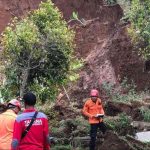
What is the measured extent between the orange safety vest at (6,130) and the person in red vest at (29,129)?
1.19 feet

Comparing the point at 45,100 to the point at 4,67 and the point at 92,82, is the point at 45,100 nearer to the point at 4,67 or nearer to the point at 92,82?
the point at 4,67

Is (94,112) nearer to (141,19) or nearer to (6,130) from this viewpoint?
(6,130)

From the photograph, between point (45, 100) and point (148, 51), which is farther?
point (148, 51)

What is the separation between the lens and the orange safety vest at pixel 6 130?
7.00 m

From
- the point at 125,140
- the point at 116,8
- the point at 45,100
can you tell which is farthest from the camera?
the point at 116,8

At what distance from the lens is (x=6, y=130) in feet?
23.1

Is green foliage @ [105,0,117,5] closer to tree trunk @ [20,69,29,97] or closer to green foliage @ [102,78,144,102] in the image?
green foliage @ [102,78,144,102]

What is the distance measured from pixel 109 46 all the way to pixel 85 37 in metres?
4.08

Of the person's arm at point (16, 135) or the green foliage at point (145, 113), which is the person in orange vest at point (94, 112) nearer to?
the green foliage at point (145, 113)

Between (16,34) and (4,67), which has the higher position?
(16,34)

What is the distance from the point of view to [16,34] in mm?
19750

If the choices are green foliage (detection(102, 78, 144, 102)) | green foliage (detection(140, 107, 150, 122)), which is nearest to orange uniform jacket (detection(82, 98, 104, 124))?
green foliage (detection(140, 107, 150, 122))

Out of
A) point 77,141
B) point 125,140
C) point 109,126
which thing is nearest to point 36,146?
point 125,140

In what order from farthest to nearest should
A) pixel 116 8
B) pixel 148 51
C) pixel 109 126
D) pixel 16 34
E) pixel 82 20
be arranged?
pixel 82 20 < pixel 116 8 < pixel 148 51 < pixel 16 34 < pixel 109 126
